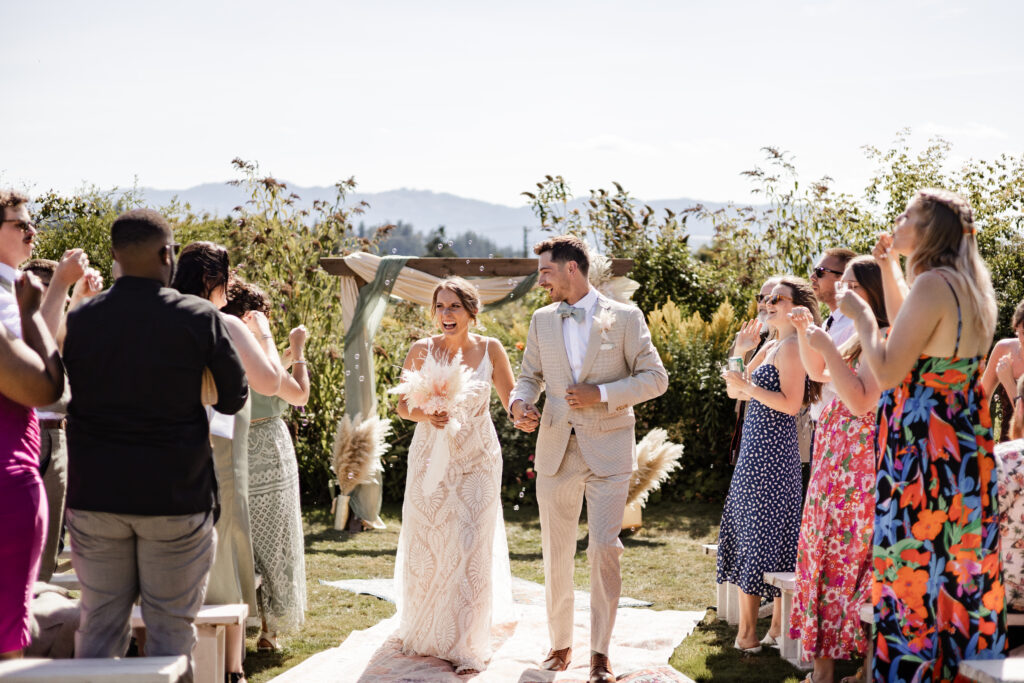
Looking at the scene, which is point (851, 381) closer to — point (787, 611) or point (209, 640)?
point (787, 611)

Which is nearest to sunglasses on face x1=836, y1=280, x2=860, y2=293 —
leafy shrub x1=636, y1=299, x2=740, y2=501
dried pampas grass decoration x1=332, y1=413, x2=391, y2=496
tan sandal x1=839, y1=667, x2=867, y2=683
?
tan sandal x1=839, y1=667, x2=867, y2=683

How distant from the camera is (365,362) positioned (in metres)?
10.8

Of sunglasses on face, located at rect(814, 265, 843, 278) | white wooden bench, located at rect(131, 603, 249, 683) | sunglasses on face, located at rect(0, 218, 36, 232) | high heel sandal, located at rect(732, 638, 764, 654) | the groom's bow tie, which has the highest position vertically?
sunglasses on face, located at rect(0, 218, 36, 232)

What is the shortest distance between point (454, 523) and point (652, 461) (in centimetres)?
417

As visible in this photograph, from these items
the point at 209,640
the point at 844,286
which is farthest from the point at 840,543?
the point at 209,640

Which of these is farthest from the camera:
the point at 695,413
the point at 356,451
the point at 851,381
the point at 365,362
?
the point at 695,413

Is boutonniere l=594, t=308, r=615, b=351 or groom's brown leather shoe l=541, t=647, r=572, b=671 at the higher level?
boutonniere l=594, t=308, r=615, b=351

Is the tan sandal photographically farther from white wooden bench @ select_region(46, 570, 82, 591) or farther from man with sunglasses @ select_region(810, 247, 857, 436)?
white wooden bench @ select_region(46, 570, 82, 591)

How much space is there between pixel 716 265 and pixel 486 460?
903cm

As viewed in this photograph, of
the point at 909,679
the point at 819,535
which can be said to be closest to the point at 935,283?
the point at 909,679

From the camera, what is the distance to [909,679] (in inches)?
144

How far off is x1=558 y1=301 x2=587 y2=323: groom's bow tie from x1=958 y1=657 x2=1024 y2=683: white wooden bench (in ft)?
8.84

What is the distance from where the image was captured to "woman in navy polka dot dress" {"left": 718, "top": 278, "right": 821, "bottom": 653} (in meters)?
5.61

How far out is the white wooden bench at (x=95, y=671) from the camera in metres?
3.32
